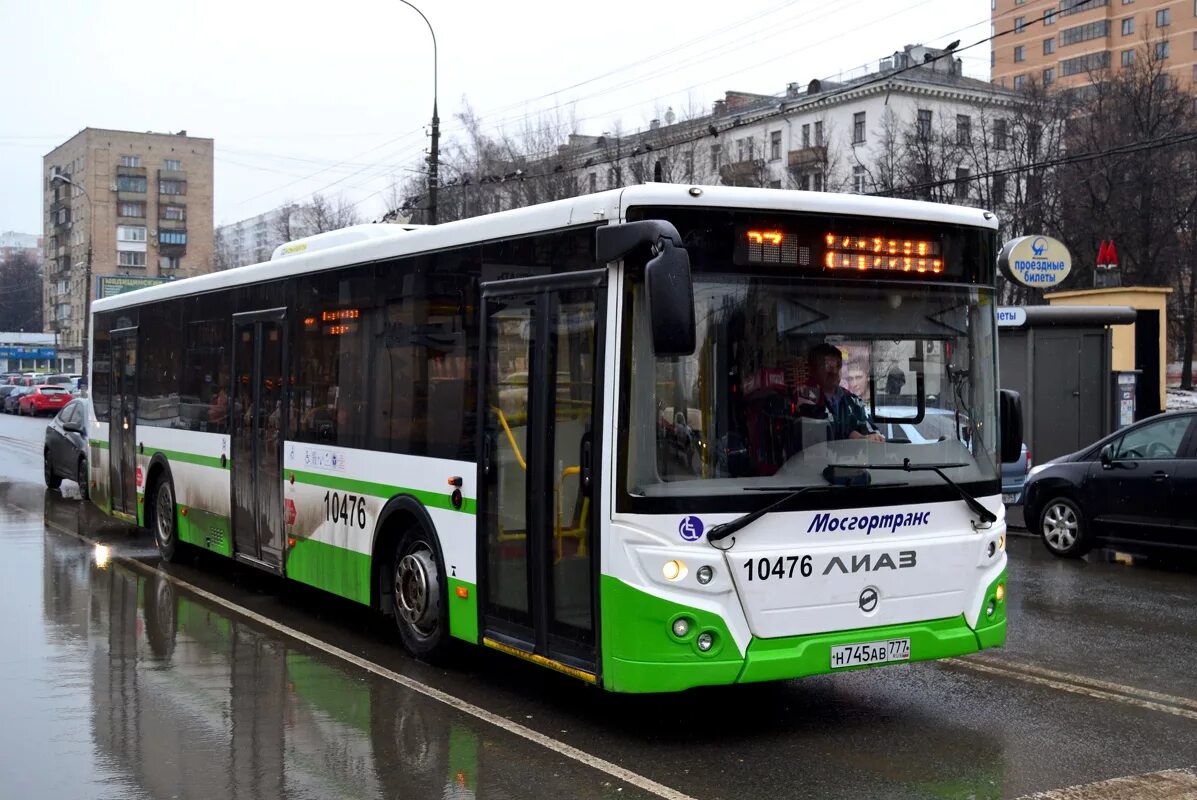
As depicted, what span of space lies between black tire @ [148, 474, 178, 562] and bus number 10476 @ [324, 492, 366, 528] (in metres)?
4.07

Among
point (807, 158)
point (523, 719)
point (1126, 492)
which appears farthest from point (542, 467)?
point (807, 158)

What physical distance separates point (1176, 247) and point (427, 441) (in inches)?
1858

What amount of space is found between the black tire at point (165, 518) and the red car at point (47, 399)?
1847 inches

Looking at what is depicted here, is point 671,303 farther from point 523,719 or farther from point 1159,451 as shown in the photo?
point 1159,451

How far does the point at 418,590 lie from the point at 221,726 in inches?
65.5

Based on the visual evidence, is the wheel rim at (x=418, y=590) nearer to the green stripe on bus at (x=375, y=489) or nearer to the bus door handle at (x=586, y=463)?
the green stripe on bus at (x=375, y=489)

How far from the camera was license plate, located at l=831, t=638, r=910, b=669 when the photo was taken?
261 inches

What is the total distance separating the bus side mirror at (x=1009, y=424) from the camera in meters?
7.45

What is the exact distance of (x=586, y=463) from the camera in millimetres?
6664

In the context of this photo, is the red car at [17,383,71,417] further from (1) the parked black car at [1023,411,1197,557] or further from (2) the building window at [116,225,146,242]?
(2) the building window at [116,225,146,242]

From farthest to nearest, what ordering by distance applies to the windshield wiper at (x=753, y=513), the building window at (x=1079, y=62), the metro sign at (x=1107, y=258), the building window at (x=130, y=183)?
the building window at (x=130, y=183) < the building window at (x=1079, y=62) < the metro sign at (x=1107, y=258) < the windshield wiper at (x=753, y=513)

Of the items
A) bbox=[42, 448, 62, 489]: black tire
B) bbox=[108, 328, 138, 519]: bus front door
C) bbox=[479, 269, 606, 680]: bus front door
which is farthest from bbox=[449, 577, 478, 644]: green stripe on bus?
bbox=[42, 448, 62, 489]: black tire

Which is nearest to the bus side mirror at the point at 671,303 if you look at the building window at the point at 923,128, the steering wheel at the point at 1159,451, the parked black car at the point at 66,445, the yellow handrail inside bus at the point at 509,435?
the yellow handrail inside bus at the point at 509,435

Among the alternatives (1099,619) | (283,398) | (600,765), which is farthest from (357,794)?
(1099,619)
